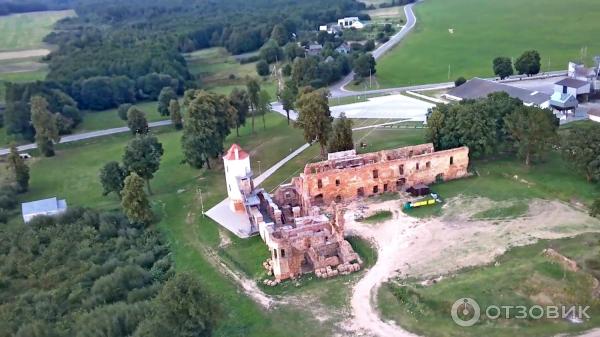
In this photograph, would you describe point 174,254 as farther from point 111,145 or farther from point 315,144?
point 111,145

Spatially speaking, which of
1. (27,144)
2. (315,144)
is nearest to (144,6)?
(27,144)

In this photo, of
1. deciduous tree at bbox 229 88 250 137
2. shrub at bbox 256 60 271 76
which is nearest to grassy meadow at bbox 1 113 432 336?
deciduous tree at bbox 229 88 250 137

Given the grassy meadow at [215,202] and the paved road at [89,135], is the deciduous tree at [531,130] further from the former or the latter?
the paved road at [89,135]

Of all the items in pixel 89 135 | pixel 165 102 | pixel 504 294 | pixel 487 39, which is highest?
pixel 487 39

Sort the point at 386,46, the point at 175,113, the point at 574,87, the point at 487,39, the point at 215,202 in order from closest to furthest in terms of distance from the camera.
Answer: the point at 215,202, the point at 574,87, the point at 175,113, the point at 487,39, the point at 386,46

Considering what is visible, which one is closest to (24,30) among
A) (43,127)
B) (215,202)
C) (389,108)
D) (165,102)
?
(165,102)

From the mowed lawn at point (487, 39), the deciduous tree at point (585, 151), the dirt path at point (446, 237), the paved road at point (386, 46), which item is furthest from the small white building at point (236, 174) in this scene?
the mowed lawn at point (487, 39)

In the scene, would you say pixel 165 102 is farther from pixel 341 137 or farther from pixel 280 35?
pixel 280 35
